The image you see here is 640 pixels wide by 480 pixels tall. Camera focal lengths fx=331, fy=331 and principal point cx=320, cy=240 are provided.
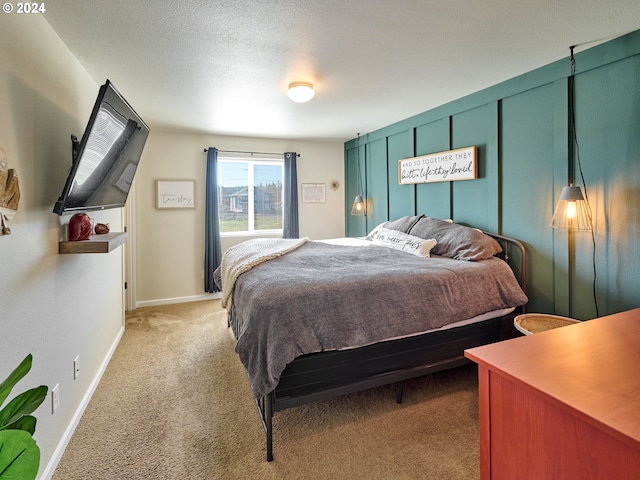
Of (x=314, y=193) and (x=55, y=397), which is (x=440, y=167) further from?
(x=55, y=397)

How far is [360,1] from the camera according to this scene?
1.70m

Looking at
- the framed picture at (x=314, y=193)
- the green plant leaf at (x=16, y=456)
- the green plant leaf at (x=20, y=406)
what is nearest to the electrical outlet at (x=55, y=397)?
the green plant leaf at (x=20, y=406)

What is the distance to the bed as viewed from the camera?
1.75 metres

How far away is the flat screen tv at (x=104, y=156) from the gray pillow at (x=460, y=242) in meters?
2.60

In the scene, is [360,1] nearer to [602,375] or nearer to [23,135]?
[23,135]

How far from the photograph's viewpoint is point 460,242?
285 centimetres

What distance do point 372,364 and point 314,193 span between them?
3.68 meters

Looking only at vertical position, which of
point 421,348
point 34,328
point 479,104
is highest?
point 479,104

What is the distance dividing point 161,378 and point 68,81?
85.3 inches

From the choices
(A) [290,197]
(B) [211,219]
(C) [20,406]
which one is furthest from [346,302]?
(A) [290,197]

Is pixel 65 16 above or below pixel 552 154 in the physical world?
above

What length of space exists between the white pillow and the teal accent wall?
23.1 inches

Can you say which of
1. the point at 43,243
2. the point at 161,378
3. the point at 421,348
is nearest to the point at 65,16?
the point at 43,243

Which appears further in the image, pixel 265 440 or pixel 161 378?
pixel 161 378
